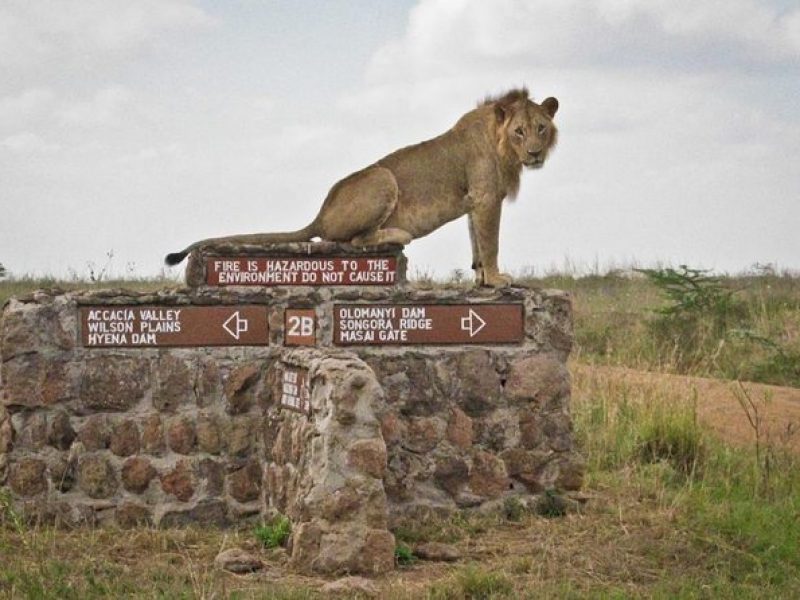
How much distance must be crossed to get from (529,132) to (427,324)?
5.66 feet

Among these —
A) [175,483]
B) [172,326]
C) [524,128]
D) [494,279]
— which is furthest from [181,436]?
[524,128]

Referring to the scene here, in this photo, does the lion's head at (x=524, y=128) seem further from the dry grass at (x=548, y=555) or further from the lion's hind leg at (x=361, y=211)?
the dry grass at (x=548, y=555)

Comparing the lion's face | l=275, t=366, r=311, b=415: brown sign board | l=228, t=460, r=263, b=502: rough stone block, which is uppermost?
the lion's face

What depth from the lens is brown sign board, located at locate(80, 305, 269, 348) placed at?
9.66 m

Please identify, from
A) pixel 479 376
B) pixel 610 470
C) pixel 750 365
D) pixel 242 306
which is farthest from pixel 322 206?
pixel 750 365

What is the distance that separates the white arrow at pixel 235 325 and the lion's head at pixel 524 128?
2430 mm

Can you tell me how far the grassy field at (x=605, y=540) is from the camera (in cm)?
774

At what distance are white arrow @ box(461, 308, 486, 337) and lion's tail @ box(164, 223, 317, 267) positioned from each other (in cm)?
136

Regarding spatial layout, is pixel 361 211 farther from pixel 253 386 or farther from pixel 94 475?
pixel 94 475

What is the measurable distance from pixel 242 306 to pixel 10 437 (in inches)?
72.9

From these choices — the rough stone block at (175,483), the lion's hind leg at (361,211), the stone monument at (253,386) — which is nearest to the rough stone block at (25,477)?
the stone monument at (253,386)

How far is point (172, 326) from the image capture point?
9.73m

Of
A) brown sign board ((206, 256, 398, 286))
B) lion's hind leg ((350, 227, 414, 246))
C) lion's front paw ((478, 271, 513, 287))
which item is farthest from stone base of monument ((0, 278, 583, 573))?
lion's hind leg ((350, 227, 414, 246))

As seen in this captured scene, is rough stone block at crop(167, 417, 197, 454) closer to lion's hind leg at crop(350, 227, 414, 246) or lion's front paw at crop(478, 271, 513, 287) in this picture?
lion's hind leg at crop(350, 227, 414, 246)
